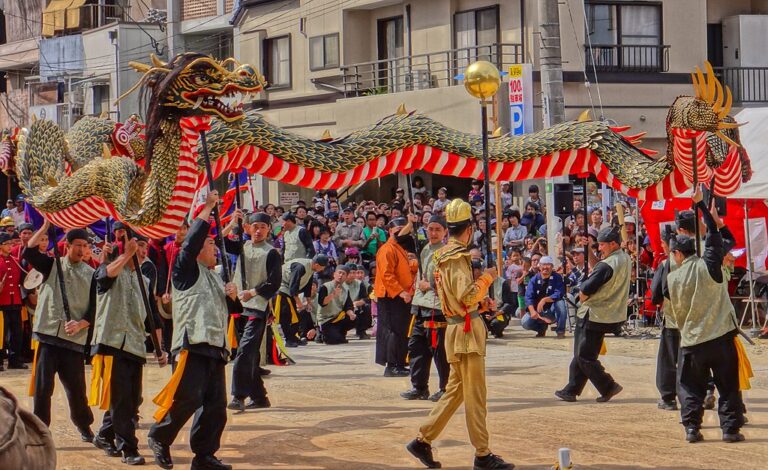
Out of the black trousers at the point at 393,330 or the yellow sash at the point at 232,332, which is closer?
the yellow sash at the point at 232,332

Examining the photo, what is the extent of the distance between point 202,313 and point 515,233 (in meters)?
12.1

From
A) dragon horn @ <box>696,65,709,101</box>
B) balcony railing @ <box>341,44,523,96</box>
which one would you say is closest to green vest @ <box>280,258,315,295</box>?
balcony railing @ <box>341,44,523,96</box>

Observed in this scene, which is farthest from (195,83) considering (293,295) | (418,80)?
(418,80)

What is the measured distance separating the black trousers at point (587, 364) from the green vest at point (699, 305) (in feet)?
5.78

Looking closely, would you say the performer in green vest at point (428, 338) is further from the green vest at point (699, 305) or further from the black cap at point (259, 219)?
the green vest at point (699, 305)

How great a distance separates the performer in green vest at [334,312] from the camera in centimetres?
1808

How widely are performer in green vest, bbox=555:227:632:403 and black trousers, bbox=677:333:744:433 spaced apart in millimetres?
1770

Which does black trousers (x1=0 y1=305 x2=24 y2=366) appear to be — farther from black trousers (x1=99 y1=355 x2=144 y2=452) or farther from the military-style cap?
the military-style cap

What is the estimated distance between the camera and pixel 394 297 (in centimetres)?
1349

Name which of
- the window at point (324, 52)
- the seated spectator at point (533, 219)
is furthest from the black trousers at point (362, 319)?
the window at point (324, 52)

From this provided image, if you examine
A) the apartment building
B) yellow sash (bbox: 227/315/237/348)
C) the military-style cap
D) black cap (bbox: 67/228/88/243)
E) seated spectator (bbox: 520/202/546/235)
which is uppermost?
the apartment building

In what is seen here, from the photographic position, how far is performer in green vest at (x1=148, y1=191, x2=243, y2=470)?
8.62 m

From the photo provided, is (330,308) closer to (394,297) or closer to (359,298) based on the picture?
(359,298)

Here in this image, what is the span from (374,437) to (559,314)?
26.7 ft
